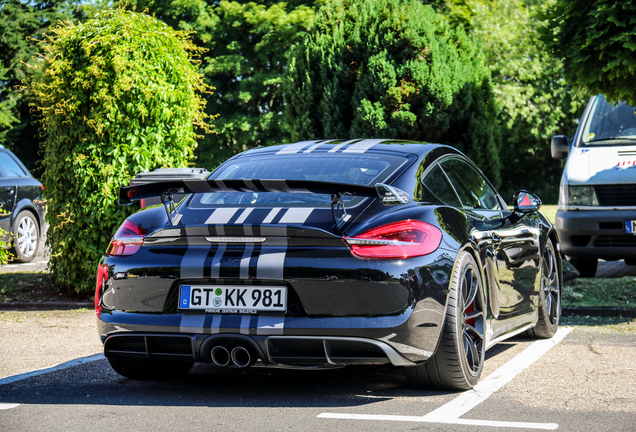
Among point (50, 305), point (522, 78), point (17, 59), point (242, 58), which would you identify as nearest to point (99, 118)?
point (50, 305)

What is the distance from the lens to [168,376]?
16.9 feet

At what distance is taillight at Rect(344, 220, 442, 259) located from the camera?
13.7 ft

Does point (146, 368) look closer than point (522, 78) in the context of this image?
Yes

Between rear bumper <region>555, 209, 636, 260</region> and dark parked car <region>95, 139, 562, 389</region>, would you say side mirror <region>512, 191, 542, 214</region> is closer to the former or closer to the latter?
dark parked car <region>95, 139, 562, 389</region>

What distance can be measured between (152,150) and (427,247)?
508 centimetres

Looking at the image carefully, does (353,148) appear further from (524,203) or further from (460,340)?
(460,340)

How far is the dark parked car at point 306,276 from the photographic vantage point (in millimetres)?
4141

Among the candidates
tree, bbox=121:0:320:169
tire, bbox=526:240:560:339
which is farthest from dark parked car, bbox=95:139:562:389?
tree, bbox=121:0:320:169

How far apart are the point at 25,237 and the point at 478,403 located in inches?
406

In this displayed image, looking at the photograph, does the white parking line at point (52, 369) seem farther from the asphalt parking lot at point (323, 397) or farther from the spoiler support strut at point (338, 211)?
the spoiler support strut at point (338, 211)

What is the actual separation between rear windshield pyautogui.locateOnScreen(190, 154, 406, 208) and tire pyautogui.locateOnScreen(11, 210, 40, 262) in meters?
8.42

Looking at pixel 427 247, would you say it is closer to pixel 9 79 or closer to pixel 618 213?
pixel 618 213

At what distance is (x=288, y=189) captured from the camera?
435 cm

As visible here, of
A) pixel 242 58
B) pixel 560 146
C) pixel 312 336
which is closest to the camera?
pixel 312 336
